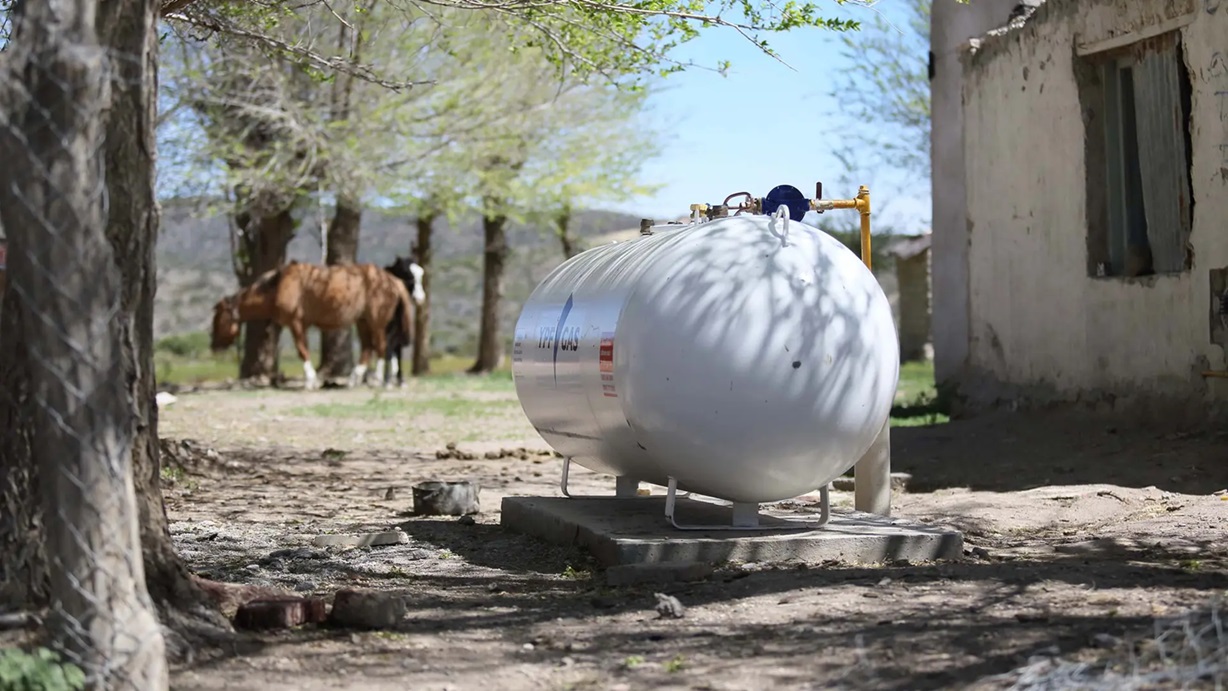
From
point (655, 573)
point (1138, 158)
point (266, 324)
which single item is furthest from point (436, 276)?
point (655, 573)

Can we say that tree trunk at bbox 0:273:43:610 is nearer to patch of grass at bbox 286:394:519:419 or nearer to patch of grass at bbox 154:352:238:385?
patch of grass at bbox 286:394:519:419

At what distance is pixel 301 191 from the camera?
20.6 meters

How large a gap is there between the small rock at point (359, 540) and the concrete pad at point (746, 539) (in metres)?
0.82

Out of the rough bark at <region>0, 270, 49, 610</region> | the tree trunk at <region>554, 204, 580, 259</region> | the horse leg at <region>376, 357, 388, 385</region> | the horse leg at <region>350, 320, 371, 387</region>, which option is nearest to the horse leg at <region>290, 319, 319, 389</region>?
the horse leg at <region>350, 320, 371, 387</region>

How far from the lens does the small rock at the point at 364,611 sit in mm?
5070

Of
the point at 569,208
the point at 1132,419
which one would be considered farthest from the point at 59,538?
the point at 569,208

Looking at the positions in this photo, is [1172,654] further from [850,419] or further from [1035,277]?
[1035,277]

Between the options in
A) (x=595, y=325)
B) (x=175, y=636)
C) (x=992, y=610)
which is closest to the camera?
(x=175, y=636)

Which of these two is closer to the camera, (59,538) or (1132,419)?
(59,538)

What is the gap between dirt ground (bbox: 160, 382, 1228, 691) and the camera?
4480mm

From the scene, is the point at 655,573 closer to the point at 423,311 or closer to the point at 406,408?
the point at 406,408

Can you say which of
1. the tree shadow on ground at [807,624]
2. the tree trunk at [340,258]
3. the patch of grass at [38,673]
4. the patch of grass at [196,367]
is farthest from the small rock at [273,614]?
the patch of grass at [196,367]

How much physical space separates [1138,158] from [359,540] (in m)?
6.51

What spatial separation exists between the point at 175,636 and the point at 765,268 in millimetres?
2968
